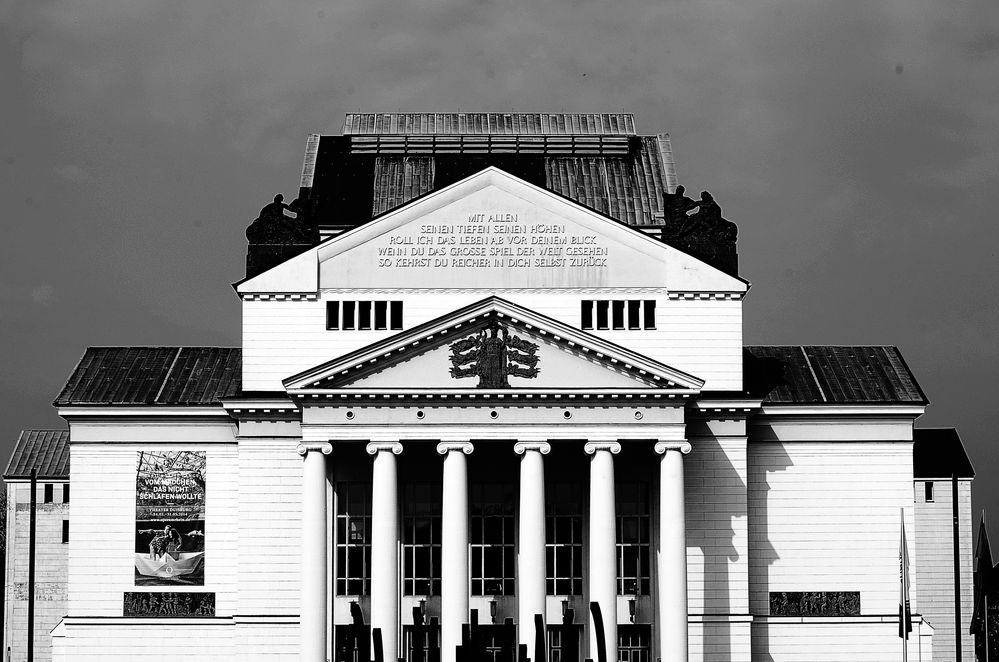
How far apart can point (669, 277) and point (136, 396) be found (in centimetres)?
2325

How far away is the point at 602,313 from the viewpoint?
73.2 meters

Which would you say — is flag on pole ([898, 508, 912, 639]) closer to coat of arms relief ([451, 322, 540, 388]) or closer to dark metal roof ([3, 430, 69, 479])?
coat of arms relief ([451, 322, 540, 388])

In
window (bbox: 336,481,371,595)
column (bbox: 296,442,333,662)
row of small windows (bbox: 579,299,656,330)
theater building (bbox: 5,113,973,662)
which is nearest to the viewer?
column (bbox: 296,442,333,662)

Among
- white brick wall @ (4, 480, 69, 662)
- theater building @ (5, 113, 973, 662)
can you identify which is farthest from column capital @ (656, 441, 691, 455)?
white brick wall @ (4, 480, 69, 662)

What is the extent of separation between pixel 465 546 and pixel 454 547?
519mm

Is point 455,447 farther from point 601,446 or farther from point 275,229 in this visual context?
point 275,229

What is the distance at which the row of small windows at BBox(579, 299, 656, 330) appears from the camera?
240 feet

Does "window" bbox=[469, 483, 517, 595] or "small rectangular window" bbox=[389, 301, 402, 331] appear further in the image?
"small rectangular window" bbox=[389, 301, 402, 331]

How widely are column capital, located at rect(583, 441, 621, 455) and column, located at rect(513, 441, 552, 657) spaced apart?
61.1 inches

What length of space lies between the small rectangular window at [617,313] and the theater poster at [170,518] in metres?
18.3

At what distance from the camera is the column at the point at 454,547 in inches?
2638

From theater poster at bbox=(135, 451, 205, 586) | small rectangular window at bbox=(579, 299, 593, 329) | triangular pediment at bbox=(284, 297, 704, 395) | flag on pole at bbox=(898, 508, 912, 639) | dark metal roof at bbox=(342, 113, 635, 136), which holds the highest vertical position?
dark metal roof at bbox=(342, 113, 635, 136)

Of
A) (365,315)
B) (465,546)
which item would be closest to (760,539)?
(465,546)

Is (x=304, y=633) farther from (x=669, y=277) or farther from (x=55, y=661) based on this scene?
(x=669, y=277)
